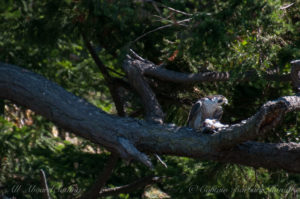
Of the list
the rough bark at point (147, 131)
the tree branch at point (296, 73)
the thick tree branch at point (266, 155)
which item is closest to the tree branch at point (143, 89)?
the rough bark at point (147, 131)

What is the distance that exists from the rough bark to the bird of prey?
1000mm

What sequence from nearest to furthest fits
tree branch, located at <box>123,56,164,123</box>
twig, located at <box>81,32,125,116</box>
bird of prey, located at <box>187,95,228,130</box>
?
tree branch, located at <box>123,56,164,123</box> < bird of prey, located at <box>187,95,228,130</box> < twig, located at <box>81,32,125,116</box>

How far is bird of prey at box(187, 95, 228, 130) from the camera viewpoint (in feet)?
19.7

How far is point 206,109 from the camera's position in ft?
19.8

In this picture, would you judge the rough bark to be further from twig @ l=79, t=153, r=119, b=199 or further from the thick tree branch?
twig @ l=79, t=153, r=119, b=199

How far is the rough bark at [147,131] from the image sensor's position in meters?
4.38

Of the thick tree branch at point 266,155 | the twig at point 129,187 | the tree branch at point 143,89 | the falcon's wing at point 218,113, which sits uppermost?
the tree branch at point 143,89

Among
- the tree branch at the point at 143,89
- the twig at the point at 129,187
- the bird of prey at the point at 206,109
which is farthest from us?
the twig at the point at 129,187

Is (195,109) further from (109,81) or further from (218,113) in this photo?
(109,81)

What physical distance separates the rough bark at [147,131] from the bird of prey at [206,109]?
1.00 m

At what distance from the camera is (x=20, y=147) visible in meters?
6.51

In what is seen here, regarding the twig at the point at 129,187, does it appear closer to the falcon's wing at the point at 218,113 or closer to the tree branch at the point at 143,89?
the falcon's wing at the point at 218,113

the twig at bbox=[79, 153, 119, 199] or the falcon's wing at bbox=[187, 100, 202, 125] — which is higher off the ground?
the falcon's wing at bbox=[187, 100, 202, 125]

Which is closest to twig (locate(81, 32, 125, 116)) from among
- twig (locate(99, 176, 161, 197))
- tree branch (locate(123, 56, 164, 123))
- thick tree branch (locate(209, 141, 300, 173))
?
tree branch (locate(123, 56, 164, 123))
